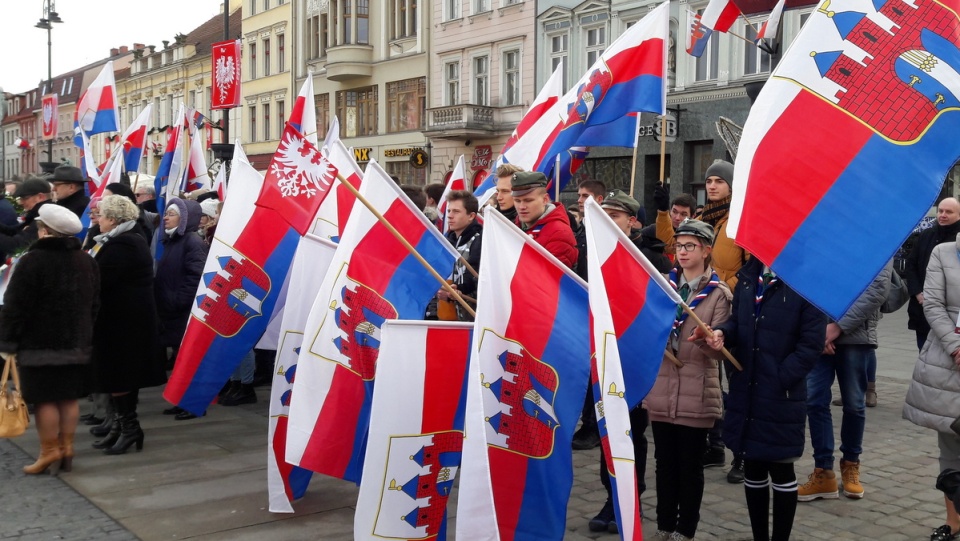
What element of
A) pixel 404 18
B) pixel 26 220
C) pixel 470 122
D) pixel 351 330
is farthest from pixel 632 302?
pixel 404 18

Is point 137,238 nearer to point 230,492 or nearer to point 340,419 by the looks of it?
point 230,492

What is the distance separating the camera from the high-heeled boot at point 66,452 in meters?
6.55

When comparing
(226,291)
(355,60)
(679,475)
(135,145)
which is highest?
(355,60)

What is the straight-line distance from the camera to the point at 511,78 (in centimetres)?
3077

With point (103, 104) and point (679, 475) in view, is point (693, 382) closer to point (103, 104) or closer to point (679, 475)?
point (679, 475)

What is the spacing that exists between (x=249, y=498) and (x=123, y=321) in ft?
6.55

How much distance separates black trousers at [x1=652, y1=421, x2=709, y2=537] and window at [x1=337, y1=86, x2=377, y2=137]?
33.1 meters

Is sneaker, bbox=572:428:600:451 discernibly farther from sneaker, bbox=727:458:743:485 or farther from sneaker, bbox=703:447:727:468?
sneaker, bbox=727:458:743:485

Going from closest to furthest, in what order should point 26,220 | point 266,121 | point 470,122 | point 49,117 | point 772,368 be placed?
point 772,368 < point 26,220 < point 49,117 < point 470,122 < point 266,121

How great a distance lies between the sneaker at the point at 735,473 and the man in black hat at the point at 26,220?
692cm

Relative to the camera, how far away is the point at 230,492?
605cm

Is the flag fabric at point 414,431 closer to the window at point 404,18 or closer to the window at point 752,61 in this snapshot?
→ the window at point 752,61

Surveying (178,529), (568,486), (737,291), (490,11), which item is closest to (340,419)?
(178,529)

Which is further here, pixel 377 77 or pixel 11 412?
pixel 377 77
